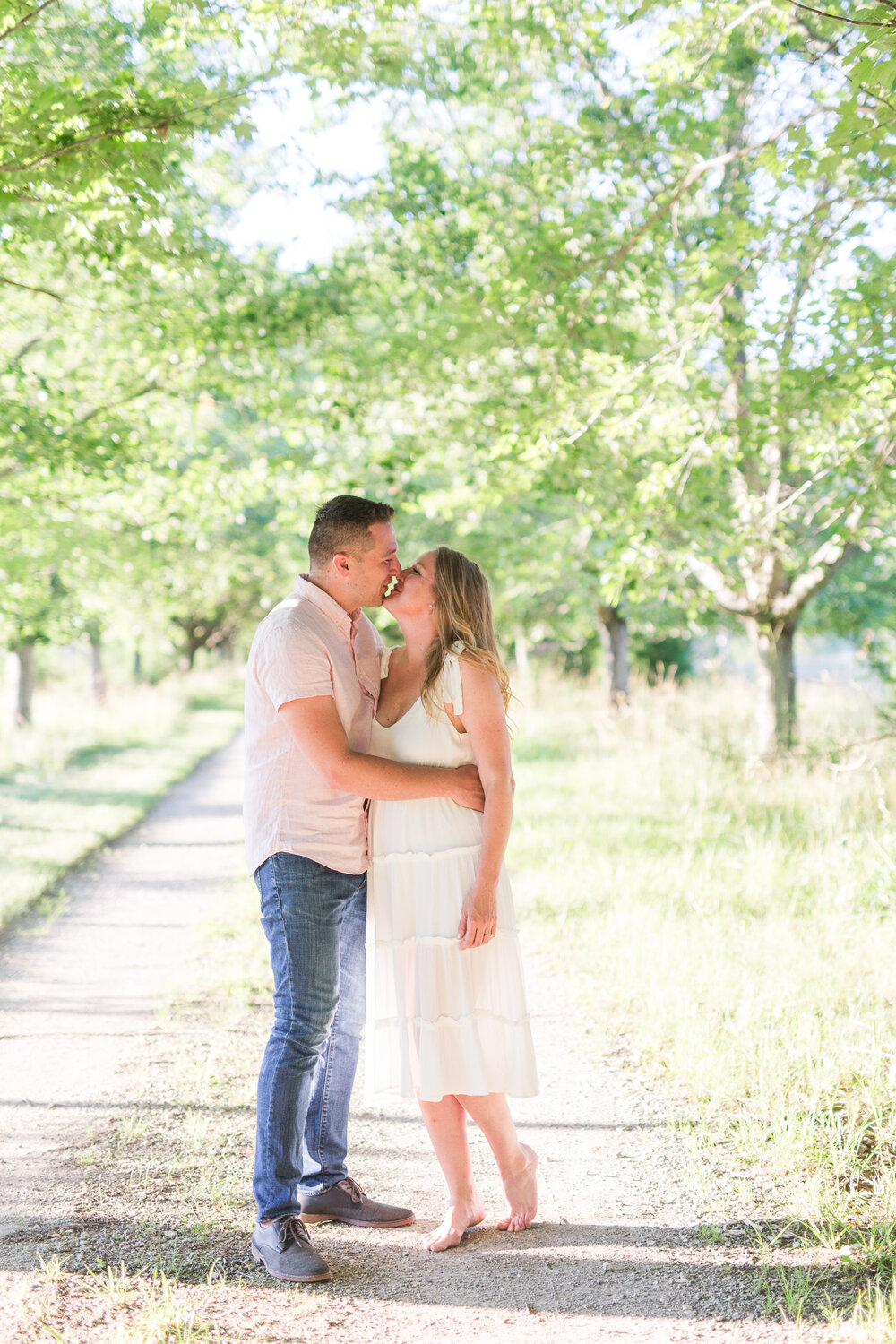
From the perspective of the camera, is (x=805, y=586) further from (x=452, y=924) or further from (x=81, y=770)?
(x=81, y=770)

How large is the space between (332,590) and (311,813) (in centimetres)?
73

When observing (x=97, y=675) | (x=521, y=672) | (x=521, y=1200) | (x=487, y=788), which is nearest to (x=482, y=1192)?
(x=521, y=1200)

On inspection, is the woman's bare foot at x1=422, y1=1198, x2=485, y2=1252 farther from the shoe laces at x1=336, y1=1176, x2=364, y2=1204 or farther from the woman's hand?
the woman's hand

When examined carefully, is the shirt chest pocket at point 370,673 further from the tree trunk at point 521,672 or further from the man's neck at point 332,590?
the tree trunk at point 521,672

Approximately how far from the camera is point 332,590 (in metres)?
3.49

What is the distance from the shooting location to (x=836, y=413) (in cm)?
626

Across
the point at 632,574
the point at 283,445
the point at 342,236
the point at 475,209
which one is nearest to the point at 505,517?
the point at 283,445

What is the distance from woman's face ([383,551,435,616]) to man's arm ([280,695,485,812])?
17.6 inches

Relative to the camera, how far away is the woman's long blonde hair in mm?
3402

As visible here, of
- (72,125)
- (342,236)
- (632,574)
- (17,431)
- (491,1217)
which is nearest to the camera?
(491,1217)

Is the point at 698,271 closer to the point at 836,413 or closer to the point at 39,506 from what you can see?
the point at 836,413

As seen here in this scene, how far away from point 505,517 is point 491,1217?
13035mm

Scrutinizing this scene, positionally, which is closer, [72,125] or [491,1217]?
[491,1217]

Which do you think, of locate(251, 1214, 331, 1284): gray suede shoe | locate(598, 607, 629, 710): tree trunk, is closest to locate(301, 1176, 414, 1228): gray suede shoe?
locate(251, 1214, 331, 1284): gray suede shoe
